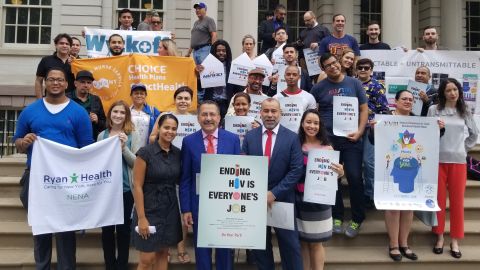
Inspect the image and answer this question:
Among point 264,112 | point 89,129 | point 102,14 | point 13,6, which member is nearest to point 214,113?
point 264,112

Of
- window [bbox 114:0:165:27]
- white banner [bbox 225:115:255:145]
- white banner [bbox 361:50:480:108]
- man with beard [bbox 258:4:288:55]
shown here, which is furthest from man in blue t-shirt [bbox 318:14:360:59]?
window [bbox 114:0:165:27]

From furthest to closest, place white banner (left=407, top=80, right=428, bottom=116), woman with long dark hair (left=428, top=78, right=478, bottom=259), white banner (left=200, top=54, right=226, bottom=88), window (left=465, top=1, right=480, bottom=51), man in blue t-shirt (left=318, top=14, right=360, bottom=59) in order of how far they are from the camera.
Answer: window (left=465, top=1, right=480, bottom=51) < man in blue t-shirt (left=318, top=14, right=360, bottom=59) < white banner (left=200, top=54, right=226, bottom=88) < white banner (left=407, top=80, right=428, bottom=116) < woman with long dark hair (left=428, top=78, right=478, bottom=259)

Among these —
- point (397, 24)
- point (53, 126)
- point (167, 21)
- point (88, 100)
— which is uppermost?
point (167, 21)

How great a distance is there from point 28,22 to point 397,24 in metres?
12.2

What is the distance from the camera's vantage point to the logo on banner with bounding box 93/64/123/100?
7.59 metres

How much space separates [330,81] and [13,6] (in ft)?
44.0

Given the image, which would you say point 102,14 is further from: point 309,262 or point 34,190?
point 309,262

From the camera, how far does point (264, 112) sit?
4.61 meters

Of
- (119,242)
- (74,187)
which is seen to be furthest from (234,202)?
(74,187)

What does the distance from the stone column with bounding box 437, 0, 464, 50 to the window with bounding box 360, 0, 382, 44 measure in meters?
2.56

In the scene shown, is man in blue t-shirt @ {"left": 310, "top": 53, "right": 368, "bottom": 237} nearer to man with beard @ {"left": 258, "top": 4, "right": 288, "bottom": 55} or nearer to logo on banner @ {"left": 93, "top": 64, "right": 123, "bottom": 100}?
logo on banner @ {"left": 93, "top": 64, "right": 123, "bottom": 100}

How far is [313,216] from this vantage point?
460 centimetres

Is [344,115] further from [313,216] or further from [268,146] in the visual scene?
[313,216]

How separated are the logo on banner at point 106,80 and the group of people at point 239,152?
5.56ft
